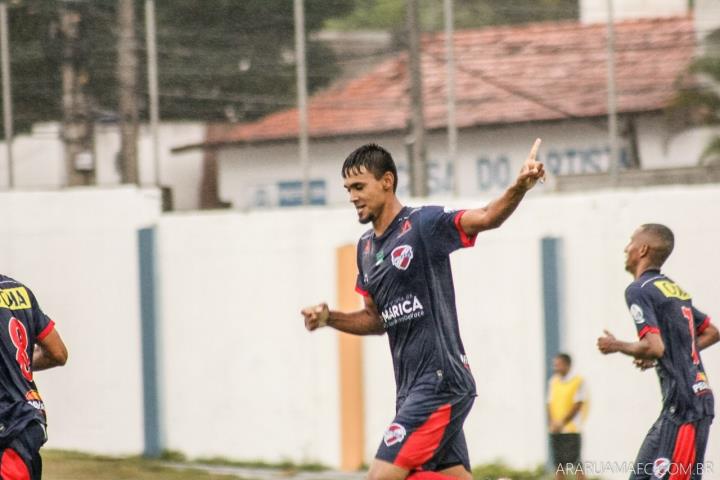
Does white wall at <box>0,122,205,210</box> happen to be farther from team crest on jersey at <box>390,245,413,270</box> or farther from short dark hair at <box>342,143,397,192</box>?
team crest on jersey at <box>390,245,413,270</box>

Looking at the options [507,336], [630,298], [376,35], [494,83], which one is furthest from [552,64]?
[630,298]

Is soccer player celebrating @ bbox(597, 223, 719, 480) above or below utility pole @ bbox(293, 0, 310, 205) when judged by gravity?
below

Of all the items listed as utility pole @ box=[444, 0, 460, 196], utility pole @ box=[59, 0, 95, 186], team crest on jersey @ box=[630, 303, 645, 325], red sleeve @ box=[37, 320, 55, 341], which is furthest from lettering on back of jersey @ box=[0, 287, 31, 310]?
utility pole @ box=[59, 0, 95, 186]

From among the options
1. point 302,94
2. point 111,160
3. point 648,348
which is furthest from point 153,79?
point 648,348

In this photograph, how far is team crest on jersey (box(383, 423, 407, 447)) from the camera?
259 inches

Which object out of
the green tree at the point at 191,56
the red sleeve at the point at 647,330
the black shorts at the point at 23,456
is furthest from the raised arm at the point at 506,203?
the green tree at the point at 191,56

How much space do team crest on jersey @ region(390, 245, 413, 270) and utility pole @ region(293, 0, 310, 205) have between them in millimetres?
7301

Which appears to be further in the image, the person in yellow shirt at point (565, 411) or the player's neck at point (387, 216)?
the person in yellow shirt at point (565, 411)

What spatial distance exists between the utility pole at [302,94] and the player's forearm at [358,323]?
6.92 m

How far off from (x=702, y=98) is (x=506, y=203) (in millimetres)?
7016

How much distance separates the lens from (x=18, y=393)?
22.1 ft

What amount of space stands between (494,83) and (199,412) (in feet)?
13.4

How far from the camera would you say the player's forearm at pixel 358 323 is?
7.04m

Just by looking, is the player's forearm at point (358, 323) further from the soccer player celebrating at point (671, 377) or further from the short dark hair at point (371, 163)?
the soccer player celebrating at point (671, 377)
